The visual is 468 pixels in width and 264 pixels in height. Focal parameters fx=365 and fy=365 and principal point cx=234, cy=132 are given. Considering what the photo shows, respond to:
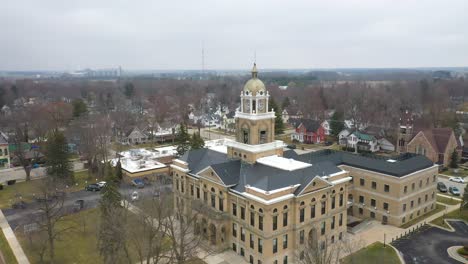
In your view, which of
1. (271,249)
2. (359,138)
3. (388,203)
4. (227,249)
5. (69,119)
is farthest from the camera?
(69,119)

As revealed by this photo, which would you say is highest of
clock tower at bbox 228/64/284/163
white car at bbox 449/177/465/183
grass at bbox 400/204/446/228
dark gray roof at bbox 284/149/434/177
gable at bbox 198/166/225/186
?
clock tower at bbox 228/64/284/163

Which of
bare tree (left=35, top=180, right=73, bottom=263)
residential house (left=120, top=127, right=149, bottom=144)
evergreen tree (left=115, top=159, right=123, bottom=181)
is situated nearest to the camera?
bare tree (left=35, top=180, right=73, bottom=263)

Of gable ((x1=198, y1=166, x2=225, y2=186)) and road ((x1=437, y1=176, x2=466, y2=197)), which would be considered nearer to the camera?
gable ((x1=198, y1=166, x2=225, y2=186))

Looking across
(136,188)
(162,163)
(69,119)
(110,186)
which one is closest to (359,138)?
(162,163)

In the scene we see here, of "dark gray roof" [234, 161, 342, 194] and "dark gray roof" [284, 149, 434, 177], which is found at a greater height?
"dark gray roof" [234, 161, 342, 194]

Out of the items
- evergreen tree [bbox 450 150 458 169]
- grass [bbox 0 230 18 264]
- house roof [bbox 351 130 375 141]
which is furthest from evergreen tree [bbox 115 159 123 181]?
evergreen tree [bbox 450 150 458 169]

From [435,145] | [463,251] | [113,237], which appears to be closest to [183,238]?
[113,237]

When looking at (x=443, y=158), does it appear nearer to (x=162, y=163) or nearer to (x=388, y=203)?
(x=388, y=203)

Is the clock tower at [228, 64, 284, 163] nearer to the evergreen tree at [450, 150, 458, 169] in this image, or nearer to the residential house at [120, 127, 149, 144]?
the evergreen tree at [450, 150, 458, 169]
